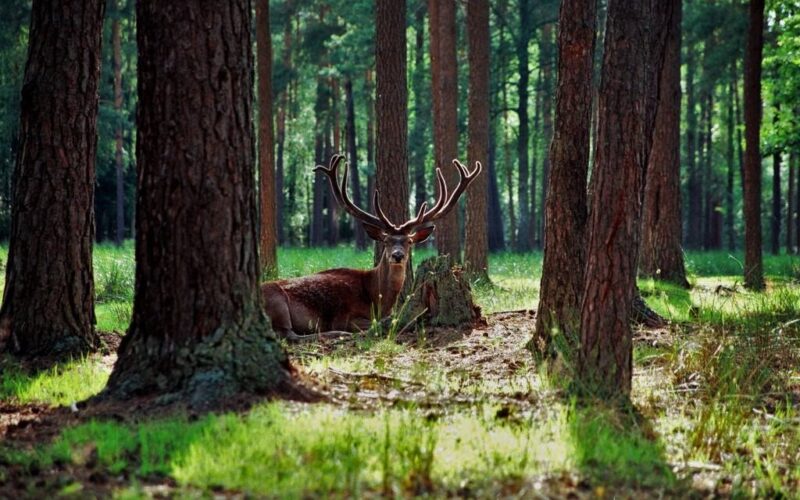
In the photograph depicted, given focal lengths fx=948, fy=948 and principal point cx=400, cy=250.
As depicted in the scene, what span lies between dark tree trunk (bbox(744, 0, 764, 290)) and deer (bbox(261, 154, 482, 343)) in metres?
7.44

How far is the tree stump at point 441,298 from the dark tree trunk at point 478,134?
21.6ft

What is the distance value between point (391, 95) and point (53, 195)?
21.4ft

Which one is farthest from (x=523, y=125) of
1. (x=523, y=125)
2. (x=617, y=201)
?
(x=617, y=201)

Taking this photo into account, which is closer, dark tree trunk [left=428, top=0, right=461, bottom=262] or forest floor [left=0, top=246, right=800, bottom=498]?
forest floor [left=0, top=246, right=800, bottom=498]

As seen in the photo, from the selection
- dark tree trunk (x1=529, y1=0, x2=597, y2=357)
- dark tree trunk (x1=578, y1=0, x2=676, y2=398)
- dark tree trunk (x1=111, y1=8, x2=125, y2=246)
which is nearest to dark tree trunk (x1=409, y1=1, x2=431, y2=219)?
dark tree trunk (x1=111, y1=8, x2=125, y2=246)

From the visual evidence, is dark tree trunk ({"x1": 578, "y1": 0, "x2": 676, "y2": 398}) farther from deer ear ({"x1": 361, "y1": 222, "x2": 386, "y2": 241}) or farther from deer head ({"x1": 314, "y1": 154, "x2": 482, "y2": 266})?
deer ear ({"x1": 361, "y1": 222, "x2": 386, "y2": 241})

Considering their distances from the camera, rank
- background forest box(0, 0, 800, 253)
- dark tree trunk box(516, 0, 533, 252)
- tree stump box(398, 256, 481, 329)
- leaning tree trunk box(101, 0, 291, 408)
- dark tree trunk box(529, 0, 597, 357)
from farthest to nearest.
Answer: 1. dark tree trunk box(516, 0, 533, 252)
2. background forest box(0, 0, 800, 253)
3. tree stump box(398, 256, 481, 329)
4. dark tree trunk box(529, 0, 597, 357)
5. leaning tree trunk box(101, 0, 291, 408)

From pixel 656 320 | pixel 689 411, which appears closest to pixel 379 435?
pixel 689 411

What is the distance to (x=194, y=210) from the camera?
593cm

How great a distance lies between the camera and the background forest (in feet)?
93.9

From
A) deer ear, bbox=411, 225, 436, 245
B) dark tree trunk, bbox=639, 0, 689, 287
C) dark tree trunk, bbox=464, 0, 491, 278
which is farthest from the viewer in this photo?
dark tree trunk, bbox=464, 0, 491, 278

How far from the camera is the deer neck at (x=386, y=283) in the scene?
1132 centimetres

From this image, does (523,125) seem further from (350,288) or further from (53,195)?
(53,195)

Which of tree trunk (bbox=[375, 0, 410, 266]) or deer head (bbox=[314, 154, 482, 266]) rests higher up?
tree trunk (bbox=[375, 0, 410, 266])
